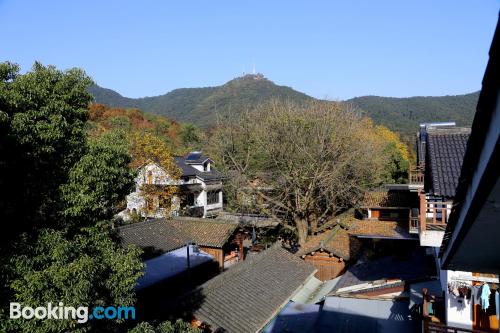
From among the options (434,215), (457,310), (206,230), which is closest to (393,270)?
(434,215)

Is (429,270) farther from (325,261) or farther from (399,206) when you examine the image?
(399,206)

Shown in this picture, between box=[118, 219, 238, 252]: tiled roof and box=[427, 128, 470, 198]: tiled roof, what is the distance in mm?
12264

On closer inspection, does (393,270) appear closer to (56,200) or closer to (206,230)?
(206,230)

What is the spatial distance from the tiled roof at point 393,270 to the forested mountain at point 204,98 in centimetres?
6868

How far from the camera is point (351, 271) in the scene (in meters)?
17.0

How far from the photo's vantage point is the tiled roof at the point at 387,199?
23.9 m

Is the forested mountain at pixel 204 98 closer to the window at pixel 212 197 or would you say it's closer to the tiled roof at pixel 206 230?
the window at pixel 212 197

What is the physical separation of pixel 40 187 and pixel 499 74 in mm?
5695

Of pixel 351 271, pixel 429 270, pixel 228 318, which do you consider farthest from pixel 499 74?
pixel 351 271

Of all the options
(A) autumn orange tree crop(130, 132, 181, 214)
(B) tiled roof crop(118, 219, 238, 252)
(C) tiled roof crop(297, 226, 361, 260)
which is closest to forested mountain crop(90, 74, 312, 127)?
(A) autumn orange tree crop(130, 132, 181, 214)

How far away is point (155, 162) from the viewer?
26719mm

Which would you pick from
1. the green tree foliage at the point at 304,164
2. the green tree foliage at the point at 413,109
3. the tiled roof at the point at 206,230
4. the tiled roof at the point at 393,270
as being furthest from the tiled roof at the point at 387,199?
the green tree foliage at the point at 413,109

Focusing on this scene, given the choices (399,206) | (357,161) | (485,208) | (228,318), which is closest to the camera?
(485,208)

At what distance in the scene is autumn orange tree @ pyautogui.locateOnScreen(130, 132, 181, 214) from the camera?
26078mm
